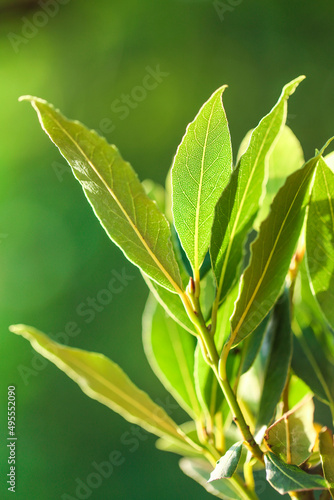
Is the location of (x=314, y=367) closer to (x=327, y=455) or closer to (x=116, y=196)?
(x=327, y=455)

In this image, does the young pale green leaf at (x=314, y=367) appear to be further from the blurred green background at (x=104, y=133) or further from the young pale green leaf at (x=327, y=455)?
the blurred green background at (x=104, y=133)

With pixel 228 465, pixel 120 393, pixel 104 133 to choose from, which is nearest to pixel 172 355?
pixel 120 393

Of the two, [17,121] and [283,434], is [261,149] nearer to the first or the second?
[283,434]

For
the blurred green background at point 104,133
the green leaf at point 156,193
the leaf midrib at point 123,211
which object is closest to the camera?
the leaf midrib at point 123,211

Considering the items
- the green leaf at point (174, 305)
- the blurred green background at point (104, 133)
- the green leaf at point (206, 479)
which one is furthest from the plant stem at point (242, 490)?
the blurred green background at point (104, 133)

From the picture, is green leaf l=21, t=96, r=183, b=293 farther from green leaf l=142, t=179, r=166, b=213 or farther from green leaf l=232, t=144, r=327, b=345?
green leaf l=142, t=179, r=166, b=213

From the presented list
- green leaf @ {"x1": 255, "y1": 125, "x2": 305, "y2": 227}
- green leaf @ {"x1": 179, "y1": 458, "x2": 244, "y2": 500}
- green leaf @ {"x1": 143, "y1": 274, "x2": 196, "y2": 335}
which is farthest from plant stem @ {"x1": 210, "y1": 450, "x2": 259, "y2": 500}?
green leaf @ {"x1": 255, "y1": 125, "x2": 305, "y2": 227}

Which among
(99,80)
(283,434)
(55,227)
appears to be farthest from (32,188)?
(283,434)
